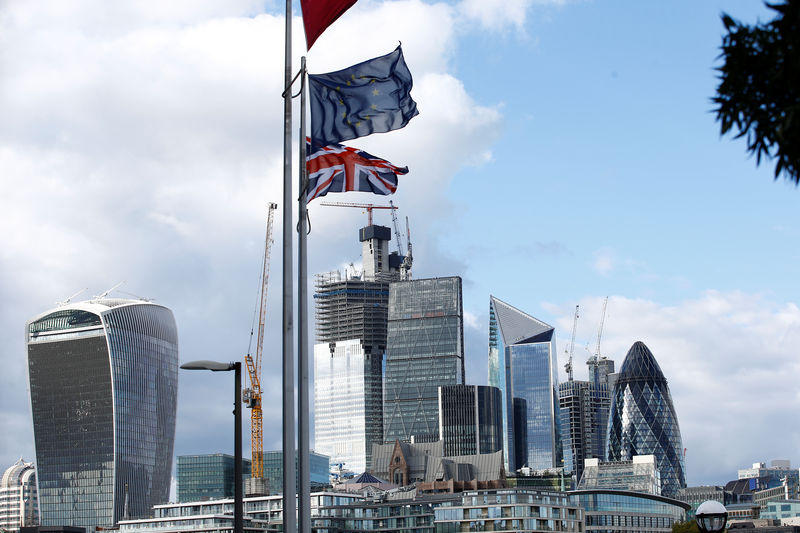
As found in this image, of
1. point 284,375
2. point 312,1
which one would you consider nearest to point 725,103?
point 284,375

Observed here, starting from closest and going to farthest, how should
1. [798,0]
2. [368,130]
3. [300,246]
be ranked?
[798,0] < [300,246] < [368,130]

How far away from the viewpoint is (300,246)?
35906 millimetres

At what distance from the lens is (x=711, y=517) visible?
38125 mm

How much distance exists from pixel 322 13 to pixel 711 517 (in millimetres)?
19858

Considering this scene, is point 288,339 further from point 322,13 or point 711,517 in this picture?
point 711,517

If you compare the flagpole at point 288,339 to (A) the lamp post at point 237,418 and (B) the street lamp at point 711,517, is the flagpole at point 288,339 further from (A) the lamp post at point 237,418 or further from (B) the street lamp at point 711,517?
(B) the street lamp at point 711,517

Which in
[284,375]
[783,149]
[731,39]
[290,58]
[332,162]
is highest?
[290,58]

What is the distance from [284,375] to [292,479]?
2837mm

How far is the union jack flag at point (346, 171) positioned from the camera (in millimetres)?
38875

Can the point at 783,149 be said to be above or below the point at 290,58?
below

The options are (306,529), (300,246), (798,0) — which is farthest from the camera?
(300,246)

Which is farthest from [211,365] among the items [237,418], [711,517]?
[711,517]

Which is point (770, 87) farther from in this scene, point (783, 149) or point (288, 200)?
point (288, 200)

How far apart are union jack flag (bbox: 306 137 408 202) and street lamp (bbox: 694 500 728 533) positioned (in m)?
14.5
